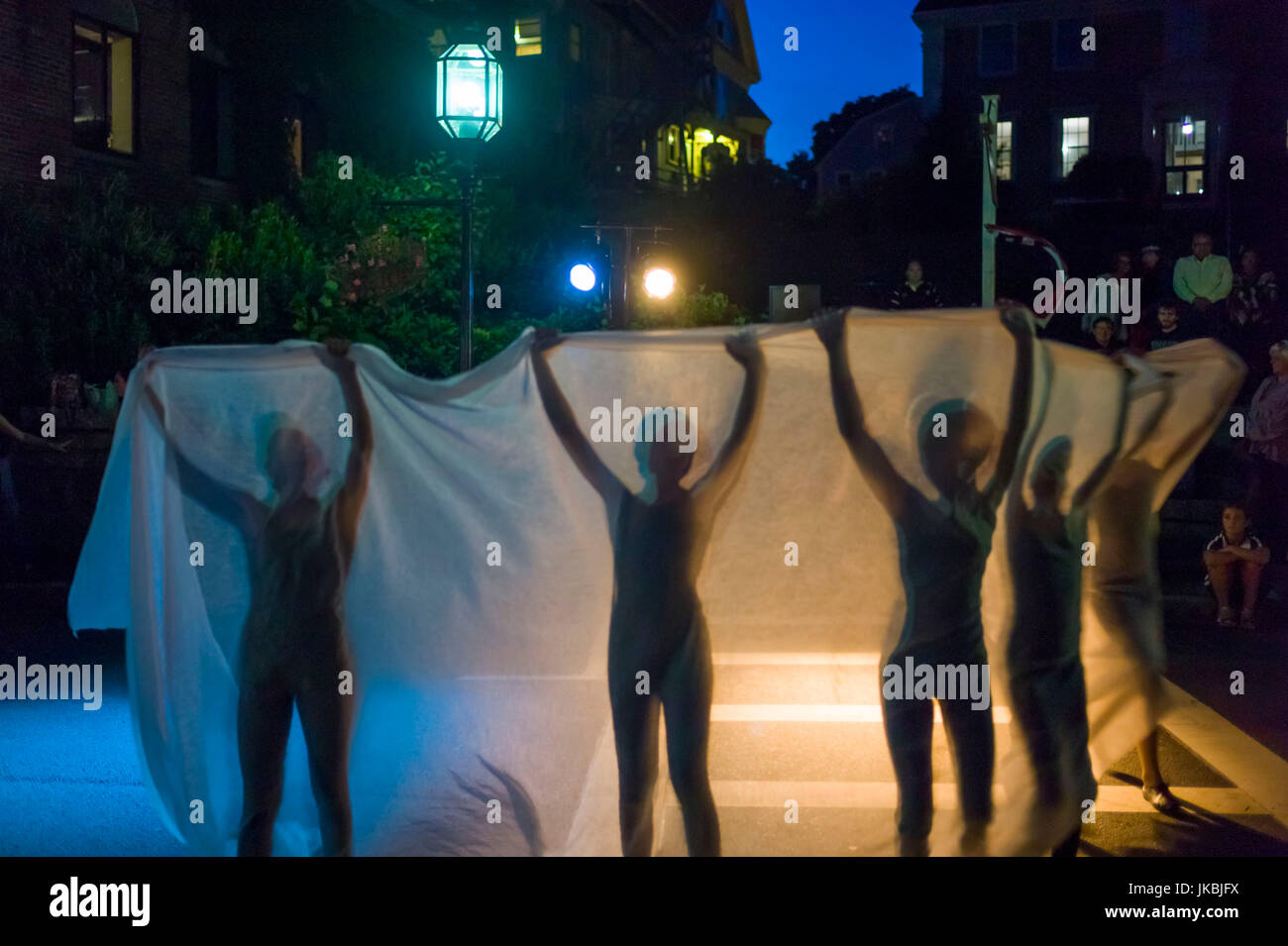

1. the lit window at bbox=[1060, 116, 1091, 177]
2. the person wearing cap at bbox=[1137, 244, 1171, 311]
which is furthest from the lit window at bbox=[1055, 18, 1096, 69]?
the person wearing cap at bbox=[1137, 244, 1171, 311]

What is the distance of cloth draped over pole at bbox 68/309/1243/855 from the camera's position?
16.3 ft

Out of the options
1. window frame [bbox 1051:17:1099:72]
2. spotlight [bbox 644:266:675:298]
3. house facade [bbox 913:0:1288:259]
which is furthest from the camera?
window frame [bbox 1051:17:1099:72]

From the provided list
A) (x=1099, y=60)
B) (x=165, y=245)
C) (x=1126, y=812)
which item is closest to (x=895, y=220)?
(x=1099, y=60)

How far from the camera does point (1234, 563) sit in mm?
10352

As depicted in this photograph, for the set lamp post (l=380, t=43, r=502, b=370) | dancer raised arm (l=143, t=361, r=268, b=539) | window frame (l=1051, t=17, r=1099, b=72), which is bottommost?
dancer raised arm (l=143, t=361, r=268, b=539)

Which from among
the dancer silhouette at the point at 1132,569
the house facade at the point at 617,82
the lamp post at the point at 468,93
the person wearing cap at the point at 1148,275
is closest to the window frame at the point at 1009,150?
the house facade at the point at 617,82

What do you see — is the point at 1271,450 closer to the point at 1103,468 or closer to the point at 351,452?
the point at 1103,468

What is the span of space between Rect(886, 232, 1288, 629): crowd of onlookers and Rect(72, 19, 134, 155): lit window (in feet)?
38.5

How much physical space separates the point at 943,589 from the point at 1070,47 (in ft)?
111

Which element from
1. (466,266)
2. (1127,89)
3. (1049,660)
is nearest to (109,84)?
(466,266)

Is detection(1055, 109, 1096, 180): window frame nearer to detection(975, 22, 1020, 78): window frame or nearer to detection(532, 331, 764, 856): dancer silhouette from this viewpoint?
detection(975, 22, 1020, 78): window frame

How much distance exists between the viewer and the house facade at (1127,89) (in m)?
28.9
